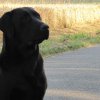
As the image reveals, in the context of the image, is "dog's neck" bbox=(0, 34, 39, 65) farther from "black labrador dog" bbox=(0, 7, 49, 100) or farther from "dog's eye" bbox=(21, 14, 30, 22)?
"dog's eye" bbox=(21, 14, 30, 22)

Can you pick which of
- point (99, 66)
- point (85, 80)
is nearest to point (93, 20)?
point (99, 66)

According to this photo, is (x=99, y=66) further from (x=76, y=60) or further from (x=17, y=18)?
(x=17, y=18)

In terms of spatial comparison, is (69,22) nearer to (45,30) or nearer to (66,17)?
(66,17)

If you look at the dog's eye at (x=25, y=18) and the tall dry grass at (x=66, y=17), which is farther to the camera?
the tall dry grass at (x=66, y=17)

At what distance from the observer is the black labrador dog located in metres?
6.91

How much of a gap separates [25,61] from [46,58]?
32.8 feet

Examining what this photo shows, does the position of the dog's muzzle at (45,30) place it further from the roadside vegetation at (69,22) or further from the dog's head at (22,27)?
the roadside vegetation at (69,22)

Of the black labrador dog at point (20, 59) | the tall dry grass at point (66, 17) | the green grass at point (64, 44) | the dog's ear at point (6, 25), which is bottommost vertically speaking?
the tall dry grass at point (66, 17)

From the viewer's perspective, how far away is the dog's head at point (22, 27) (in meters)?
6.81

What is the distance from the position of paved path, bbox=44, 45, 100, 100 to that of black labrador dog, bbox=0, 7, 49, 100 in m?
3.87

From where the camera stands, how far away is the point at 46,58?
55.7ft

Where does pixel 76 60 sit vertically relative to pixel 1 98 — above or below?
below

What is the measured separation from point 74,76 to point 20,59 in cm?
649

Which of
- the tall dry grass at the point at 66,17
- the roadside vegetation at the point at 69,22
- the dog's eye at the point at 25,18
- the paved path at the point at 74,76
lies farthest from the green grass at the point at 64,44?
the dog's eye at the point at 25,18
